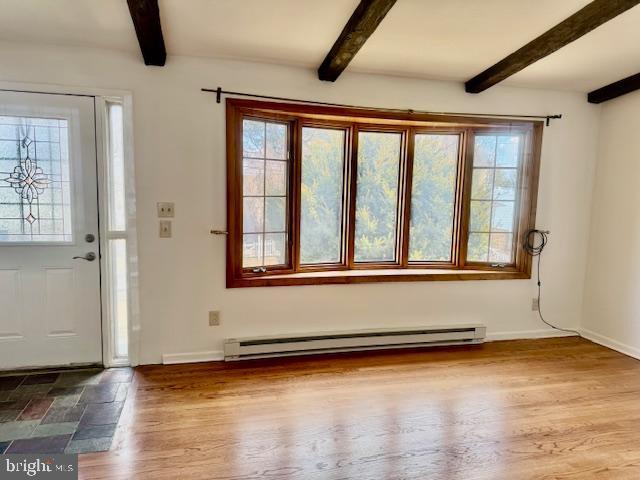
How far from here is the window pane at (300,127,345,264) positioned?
3.04m

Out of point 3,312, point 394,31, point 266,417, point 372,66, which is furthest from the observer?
point 372,66

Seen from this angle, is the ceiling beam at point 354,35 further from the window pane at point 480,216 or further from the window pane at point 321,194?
the window pane at point 480,216

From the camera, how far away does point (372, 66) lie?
280cm

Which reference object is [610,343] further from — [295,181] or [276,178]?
[276,178]

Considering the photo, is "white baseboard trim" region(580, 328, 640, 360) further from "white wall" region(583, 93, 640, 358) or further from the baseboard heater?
the baseboard heater

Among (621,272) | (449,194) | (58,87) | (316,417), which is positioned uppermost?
(58,87)

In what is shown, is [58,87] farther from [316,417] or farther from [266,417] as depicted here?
[316,417]

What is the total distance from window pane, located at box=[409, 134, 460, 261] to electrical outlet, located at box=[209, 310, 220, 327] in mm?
1739

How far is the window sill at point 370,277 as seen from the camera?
2.87 m

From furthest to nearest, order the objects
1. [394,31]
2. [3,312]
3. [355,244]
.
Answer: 1. [355,244]
2. [3,312]
3. [394,31]

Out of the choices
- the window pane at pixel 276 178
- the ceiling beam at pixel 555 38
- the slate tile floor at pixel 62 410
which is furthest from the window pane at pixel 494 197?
the slate tile floor at pixel 62 410

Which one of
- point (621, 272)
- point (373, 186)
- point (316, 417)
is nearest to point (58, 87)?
point (373, 186)

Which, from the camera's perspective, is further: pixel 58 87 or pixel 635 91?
pixel 635 91

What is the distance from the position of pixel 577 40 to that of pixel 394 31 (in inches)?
48.9
